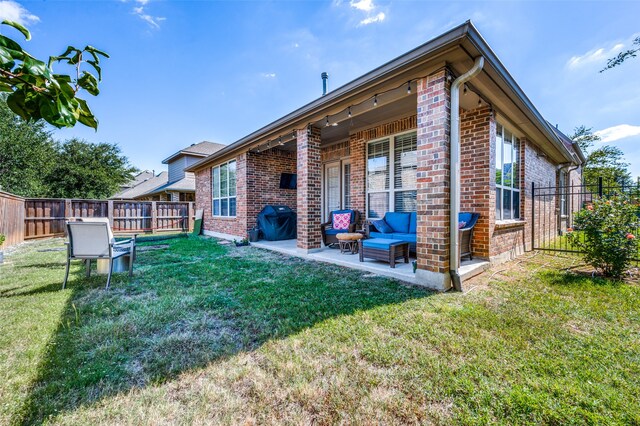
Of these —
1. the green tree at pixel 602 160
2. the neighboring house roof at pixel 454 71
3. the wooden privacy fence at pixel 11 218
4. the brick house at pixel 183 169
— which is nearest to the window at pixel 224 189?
the neighboring house roof at pixel 454 71

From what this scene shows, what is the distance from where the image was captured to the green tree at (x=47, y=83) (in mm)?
599

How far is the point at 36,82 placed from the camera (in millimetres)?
683

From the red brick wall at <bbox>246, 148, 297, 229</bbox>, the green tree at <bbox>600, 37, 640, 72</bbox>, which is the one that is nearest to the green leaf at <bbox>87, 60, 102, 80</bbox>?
the green tree at <bbox>600, 37, 640, 72</bbox>

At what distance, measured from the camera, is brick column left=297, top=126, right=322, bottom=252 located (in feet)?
19.2

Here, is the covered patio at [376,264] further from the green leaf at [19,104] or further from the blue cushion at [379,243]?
the green leaf at [19,104]

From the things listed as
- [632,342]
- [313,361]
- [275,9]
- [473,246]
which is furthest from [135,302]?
[275,9]

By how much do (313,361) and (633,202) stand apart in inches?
233

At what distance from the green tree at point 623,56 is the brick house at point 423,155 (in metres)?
1.00

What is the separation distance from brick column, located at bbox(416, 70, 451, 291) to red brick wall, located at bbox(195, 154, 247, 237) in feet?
18.7

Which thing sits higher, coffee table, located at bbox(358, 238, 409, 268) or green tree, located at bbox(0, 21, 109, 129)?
green tree, located at bbox(0, 21, 109, 129)

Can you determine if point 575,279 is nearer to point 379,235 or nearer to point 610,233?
point 610,233

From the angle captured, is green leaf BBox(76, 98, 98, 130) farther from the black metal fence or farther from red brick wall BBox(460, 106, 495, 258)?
the black metal fence

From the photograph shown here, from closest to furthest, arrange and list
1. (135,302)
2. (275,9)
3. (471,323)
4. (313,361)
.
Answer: (313,361) < (471,323) < (135,302) < (275,9)

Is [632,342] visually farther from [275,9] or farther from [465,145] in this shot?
[275,9]
